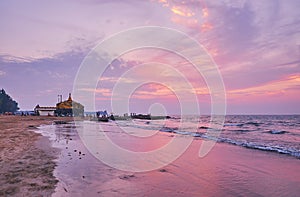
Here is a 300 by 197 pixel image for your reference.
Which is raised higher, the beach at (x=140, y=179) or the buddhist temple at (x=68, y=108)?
the buddhist temple at (x=68, y=108)

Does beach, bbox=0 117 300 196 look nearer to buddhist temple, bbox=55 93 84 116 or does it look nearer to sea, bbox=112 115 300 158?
sea, bbox=112 115 300 158

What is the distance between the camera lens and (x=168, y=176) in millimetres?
9039

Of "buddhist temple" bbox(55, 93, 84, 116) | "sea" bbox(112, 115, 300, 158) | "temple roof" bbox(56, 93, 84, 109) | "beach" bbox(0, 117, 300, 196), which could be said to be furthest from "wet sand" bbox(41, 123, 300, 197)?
"buddhist temple" bbox(55, 93, 84, 116)

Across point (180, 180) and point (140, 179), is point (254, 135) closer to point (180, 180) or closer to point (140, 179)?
point (180, 180)

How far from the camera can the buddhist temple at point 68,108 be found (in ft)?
274

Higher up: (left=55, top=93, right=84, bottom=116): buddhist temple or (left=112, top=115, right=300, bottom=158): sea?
(left=55, top=93, right=84, bottom=116): buddhist temple

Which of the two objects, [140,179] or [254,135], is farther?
[254,135]

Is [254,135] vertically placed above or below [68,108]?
below

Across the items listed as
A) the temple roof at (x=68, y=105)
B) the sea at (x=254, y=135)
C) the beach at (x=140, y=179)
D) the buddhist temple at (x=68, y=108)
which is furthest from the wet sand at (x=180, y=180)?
the buddhist temple at (x=68, y=108)

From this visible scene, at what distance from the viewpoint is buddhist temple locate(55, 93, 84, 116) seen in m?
83.5

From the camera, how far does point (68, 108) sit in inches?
3285

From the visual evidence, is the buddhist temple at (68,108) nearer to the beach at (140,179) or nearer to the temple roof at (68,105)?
the temple roof at (68,105)

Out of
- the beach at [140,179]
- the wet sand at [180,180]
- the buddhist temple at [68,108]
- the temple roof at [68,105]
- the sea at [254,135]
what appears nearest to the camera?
the beach at [140,179]

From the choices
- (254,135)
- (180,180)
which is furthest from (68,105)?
(180,180)
